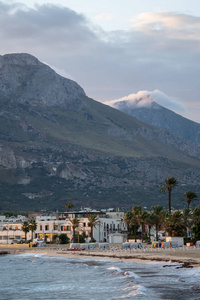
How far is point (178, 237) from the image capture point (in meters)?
119

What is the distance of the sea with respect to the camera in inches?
2058

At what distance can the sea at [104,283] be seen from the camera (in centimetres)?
5227

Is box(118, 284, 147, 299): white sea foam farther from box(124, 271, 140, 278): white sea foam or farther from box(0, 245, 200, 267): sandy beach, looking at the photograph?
box(0, 245, 200, 267): sandy beach

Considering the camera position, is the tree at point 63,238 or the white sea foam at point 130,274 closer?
the white sea foam at point 130,274

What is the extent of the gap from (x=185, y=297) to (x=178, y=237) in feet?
235

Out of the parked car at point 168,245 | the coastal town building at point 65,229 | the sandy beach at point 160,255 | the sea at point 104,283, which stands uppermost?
the coastal town building at point 65,229

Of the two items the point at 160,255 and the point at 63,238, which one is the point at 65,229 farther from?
the point at 160,255

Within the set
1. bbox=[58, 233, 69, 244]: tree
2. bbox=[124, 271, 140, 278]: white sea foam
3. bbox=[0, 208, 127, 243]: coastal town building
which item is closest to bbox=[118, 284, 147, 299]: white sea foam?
bbox=[124, 271, 140, 278]: white sea foam

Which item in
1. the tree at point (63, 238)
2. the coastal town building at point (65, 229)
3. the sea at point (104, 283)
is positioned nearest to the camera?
the sea at point (104, 283)

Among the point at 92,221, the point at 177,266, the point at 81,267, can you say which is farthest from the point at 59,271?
the point at 92,221

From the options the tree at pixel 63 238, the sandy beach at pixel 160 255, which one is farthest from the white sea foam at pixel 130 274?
the tree at pixel 63 238

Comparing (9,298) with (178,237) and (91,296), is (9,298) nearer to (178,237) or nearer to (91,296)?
(91,296)

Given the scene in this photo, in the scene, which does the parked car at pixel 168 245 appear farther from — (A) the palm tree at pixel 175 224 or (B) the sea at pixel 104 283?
(B) the sea at pixel 104 283

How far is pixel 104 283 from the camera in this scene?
62688 mm
